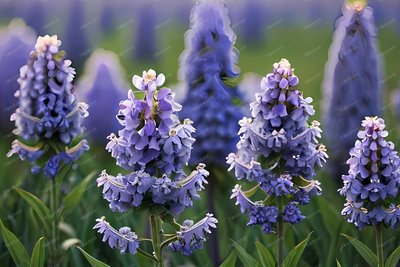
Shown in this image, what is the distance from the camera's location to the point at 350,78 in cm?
446

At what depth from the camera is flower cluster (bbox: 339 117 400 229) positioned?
301 cm

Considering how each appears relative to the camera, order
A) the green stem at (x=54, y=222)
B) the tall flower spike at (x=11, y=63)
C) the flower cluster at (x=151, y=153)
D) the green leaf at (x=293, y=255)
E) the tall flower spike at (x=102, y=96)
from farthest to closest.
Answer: the tall flower spike at (x=11, y=63), the tall flower spike at (x=102, y=96), the green stem at (x=54, y=222), the green leaf at (x=293, y=255), the flower cluster at (x=151, y=153)

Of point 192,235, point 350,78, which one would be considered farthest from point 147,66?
point 192,235

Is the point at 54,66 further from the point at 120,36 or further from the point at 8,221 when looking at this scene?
the point at 120,36

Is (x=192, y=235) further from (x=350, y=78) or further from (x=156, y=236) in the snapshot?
(x=350, y=78)

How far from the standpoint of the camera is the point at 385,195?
9.93ft

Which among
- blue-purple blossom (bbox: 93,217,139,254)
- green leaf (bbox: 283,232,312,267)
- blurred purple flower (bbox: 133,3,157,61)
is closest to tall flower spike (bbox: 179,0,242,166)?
green leaf (bbox: 283,232,312,267)

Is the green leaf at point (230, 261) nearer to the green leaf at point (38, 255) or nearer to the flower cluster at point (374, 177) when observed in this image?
the flower cluster at point (374, 177)

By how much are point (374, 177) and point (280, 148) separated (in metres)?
0.34

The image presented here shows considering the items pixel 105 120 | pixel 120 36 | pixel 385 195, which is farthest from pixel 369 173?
pixel 120 36

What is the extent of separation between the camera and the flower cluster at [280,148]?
3.01m

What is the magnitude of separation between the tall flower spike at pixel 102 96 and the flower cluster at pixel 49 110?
1.77 m

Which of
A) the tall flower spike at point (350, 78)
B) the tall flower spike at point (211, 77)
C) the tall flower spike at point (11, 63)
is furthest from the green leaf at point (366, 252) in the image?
the tall flower spike at point (11, 63)

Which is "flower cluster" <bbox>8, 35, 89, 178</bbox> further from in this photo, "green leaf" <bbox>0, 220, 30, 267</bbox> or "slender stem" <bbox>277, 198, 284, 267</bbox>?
"slender stem" <bbox>277, 198, 284, 267</bbox>
